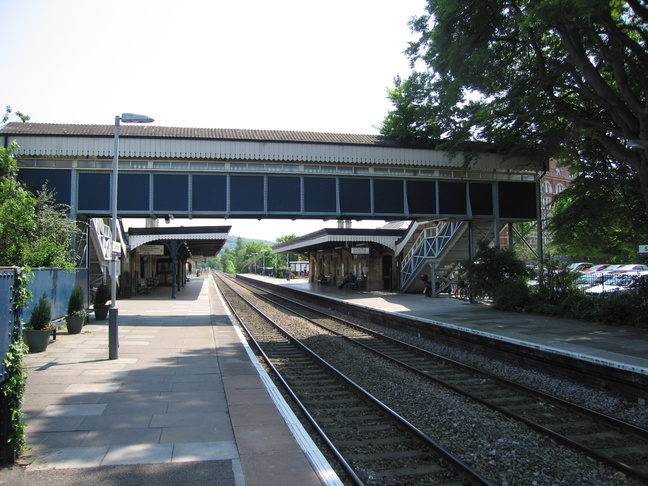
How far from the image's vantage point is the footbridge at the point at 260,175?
1731 cm

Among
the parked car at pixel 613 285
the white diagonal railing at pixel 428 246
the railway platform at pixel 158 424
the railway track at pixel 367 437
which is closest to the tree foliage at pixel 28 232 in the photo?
the railway platform at pixel 158 424

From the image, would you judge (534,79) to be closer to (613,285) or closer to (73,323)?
(613,285)

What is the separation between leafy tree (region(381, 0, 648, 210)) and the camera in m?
12.4

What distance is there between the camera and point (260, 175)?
18.2m

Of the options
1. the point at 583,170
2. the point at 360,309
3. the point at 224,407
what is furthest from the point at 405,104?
the point at 224,407

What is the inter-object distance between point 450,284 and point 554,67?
1349 cm

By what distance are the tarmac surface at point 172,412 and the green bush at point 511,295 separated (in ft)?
14.0

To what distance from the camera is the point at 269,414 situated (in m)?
5.98

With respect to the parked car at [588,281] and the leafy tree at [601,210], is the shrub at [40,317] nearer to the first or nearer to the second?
the parked car at [588,281]

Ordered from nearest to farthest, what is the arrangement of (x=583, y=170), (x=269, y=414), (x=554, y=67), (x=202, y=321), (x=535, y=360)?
1. (x=269, y=414)
2. (x=535, y=360)
3. (x=554, y=67)
4. (x=202, y=321)
5. (x=583, y=170)

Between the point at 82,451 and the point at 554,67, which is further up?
the point at 554,67

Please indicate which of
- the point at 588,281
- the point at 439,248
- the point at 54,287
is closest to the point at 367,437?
the point at 54,287

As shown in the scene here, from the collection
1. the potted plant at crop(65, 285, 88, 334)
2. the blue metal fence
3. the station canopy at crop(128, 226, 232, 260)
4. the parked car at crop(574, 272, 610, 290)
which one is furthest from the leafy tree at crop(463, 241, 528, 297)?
the station canopy at crop(128, 226, 232, 260)

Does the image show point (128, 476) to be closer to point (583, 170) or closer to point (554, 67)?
point (554, 67)
